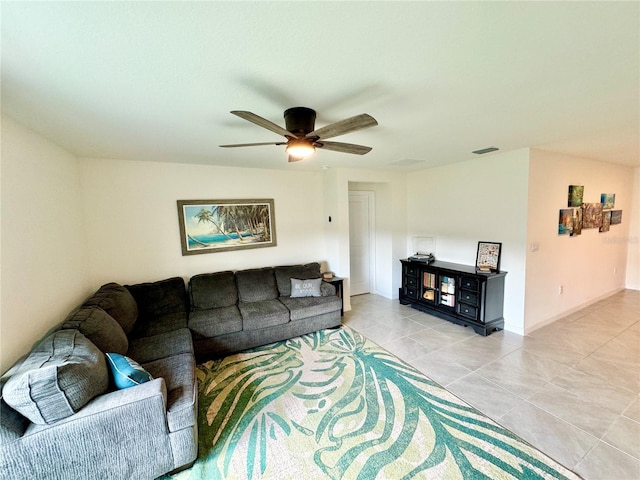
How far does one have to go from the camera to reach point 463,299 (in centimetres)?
366

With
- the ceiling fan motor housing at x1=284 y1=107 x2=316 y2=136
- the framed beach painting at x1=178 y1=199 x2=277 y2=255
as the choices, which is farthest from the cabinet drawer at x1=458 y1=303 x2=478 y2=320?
the ceiling fan motor housing at x1=284 y1=107 x2=316 y2=136

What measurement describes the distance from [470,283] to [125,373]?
12.7ft

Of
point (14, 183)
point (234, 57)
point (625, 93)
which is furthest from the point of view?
point (14, 183)

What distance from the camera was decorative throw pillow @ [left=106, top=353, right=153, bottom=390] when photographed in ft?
5.74

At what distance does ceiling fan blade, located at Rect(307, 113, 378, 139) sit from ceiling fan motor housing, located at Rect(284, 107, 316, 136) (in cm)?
11

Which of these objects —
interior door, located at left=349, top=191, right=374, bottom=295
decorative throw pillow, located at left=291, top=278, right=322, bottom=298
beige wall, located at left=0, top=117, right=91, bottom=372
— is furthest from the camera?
interior door, located at left=349, top=191, right=374, bottom=295

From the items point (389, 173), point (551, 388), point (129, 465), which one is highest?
point (389, 173)

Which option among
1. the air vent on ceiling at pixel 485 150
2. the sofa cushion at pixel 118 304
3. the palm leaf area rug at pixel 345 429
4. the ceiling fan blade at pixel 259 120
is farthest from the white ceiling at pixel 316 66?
the palm leaf area rug at pixel 345 429

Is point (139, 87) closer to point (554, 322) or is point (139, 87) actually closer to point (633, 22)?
point (633, 22)

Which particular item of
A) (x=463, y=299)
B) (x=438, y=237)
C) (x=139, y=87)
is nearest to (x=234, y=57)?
(x=139, y=87)

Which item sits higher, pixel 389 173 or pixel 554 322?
pixel 389 173

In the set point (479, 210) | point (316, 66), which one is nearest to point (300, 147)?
point (316, 66)

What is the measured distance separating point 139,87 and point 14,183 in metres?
1.35

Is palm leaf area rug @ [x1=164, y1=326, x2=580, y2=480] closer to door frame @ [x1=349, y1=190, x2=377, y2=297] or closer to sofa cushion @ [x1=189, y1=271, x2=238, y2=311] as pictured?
sofa cushion @ [x1=189, y1=271, x2=238, y2=311]
